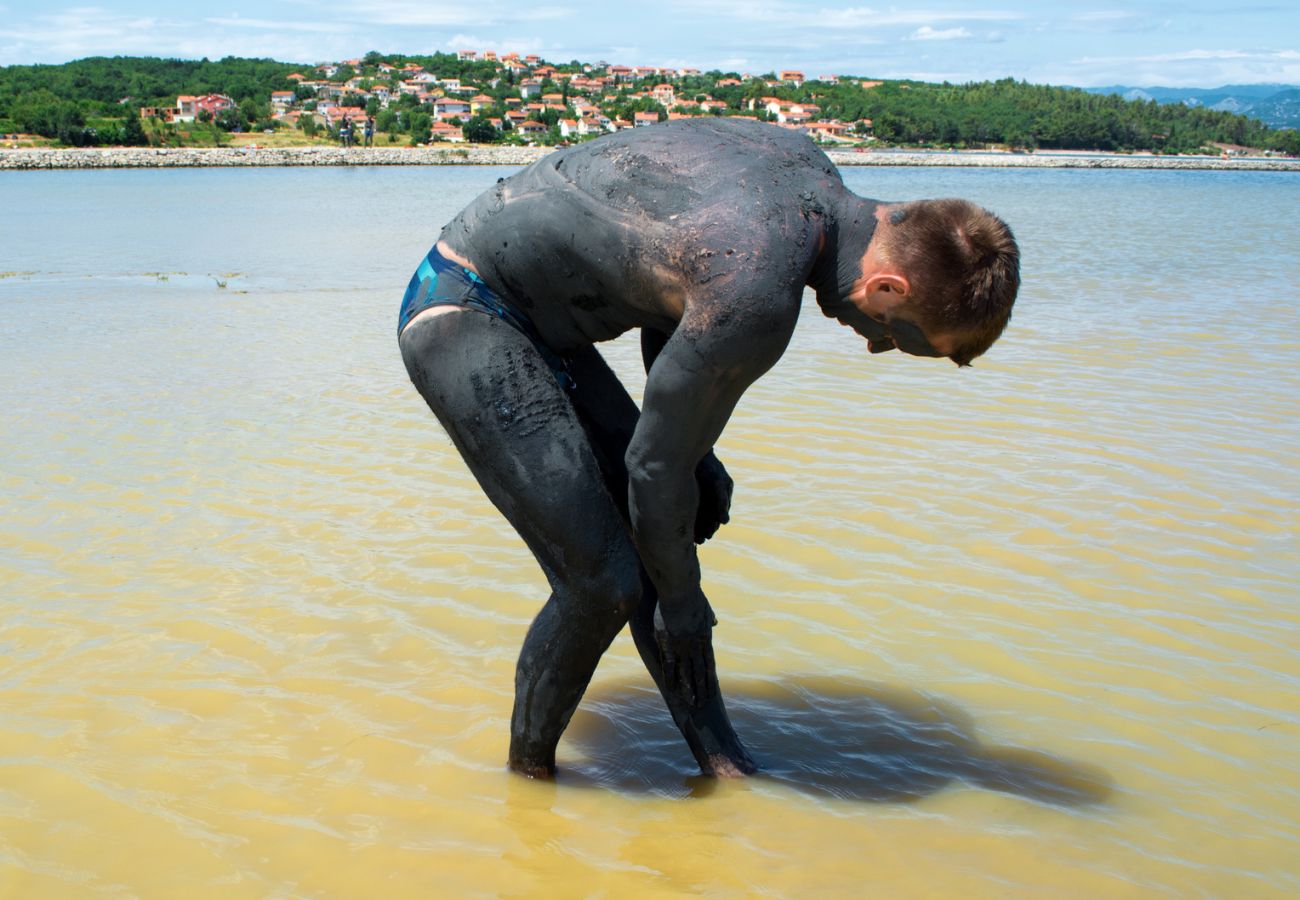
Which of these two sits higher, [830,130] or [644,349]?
[830,130]

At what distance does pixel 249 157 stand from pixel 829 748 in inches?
2690

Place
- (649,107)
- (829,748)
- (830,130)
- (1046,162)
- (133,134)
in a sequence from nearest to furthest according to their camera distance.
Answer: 1. (829,748)
2. (133,134)
3. (1046,162)
4. (649,107)
5. (830,130)

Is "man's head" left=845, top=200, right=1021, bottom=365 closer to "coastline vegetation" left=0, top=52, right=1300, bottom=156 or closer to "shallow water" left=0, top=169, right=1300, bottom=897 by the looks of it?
"shallow water" left=0, top=169, right=1300, bottom=897

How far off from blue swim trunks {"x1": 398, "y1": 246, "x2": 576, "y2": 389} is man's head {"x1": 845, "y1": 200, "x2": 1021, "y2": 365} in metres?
0.79

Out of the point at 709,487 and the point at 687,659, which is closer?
the point at 687,659

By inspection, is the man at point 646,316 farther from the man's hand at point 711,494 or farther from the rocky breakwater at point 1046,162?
the rocky breakwater at point 1046,162

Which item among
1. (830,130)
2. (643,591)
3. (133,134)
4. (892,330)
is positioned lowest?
(643,591)

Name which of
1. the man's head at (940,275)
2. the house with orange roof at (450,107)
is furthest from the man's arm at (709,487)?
the house with orange roof at (450,107)

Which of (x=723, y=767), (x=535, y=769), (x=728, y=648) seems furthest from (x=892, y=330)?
(x=728, y=648)

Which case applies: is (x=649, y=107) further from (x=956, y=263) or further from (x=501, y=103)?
(x=956, y=263)

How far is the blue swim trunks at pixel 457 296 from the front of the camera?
9.37 feet

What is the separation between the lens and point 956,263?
2.55 meters

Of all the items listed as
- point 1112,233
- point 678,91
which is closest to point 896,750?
point 1112,233

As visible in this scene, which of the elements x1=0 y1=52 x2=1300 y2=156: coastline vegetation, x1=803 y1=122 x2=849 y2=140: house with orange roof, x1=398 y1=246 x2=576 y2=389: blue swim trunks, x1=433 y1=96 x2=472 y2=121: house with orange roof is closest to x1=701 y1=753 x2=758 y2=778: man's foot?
x1=398 y1=246 x2=576 y2=389: blue swim trunks
